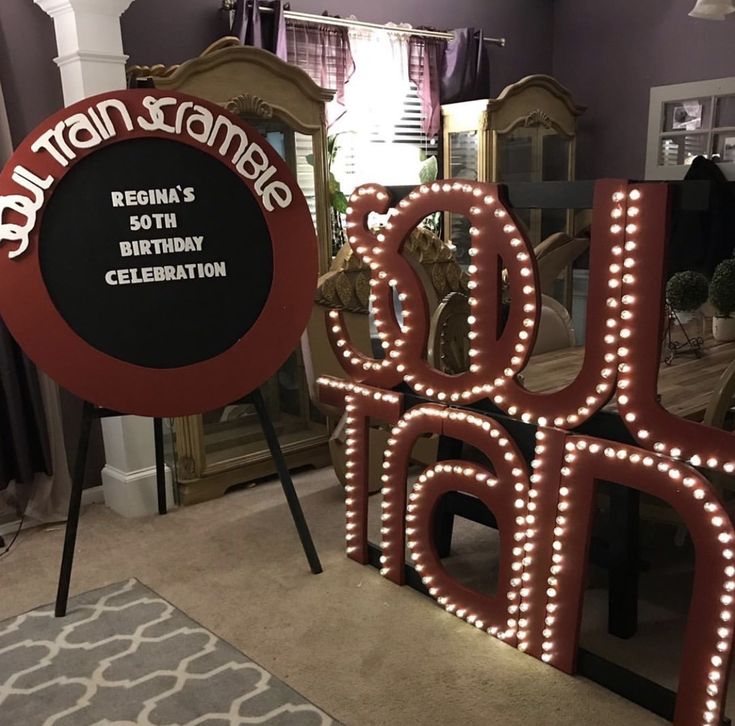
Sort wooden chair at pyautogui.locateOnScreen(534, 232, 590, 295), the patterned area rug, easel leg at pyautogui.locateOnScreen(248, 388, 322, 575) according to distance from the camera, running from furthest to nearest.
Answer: wooden chair at pyautogui.locateOnScreen(534, 232, 590, 295)
easel leg at pyautogui.locateOnScreen(248, 388, 322, 575)
the patterned area rug

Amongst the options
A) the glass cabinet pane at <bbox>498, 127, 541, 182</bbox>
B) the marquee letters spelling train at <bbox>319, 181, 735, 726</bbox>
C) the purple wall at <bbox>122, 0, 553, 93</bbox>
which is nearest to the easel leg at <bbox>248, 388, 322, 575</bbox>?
the marquee letters spelling train at <bbox>319, 181, 735, 726</bbox>

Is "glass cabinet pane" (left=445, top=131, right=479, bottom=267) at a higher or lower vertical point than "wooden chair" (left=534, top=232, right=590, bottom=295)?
higher

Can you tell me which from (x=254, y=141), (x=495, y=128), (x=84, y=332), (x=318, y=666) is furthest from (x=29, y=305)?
(x=495, y=128)

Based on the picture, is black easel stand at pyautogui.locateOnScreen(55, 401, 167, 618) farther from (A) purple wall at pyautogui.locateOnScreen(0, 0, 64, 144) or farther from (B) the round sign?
(A) purple wall at pyautogui.locateOnScreen(0, 0, 64, 144)

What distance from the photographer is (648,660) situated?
1.98 m

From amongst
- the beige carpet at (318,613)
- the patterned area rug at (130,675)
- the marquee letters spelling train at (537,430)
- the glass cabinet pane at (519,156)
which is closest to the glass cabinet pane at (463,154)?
the glass cabinet pane at (519,156)

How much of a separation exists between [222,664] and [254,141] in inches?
56.3

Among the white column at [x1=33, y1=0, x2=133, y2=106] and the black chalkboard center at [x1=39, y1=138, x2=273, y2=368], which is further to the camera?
the white column at [x1=33, y1=0, x2=133, y2=106]

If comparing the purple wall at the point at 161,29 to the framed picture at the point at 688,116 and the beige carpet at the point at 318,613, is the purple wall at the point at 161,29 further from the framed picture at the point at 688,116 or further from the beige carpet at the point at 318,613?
the beige carpet at the point at 318,613

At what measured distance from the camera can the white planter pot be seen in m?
2.74

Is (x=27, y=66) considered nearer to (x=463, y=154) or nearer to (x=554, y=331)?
(x=463, y=154)

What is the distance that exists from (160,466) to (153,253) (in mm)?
1014

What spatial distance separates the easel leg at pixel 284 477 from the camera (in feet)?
7.55

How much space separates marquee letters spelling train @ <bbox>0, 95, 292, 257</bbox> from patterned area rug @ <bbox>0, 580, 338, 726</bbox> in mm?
1054
